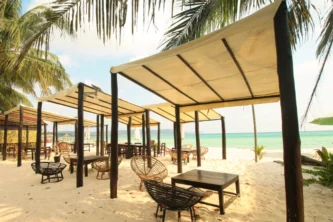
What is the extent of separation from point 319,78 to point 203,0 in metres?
2.87

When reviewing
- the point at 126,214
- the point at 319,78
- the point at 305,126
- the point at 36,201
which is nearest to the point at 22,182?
the point at 36,201

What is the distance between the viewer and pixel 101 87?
6.23m

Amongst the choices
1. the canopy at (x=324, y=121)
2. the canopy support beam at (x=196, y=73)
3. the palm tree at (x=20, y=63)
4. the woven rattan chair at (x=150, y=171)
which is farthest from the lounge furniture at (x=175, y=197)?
the canopy at (x=324, y=121)

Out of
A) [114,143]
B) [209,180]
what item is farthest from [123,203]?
[209,180]

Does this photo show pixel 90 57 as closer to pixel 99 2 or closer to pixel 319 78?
pixel 99 2

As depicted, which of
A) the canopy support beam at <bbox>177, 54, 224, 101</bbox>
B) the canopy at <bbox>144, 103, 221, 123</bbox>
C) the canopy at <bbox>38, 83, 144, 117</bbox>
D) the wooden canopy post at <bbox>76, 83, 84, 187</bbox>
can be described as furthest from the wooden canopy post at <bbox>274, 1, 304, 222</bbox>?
the canopy at <bbox>144, 103, 221, 123</bbox>

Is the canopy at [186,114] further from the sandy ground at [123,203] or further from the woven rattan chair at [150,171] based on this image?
the sandy ground at [123,203]

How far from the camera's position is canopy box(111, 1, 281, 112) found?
2742 millimetres

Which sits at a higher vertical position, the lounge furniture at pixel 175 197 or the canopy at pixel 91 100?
the canopy at pixel 91 100

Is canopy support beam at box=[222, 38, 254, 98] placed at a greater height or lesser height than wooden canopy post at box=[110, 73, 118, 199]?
greater

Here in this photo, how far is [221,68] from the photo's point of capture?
4.11 metres

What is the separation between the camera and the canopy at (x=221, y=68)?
2.74m

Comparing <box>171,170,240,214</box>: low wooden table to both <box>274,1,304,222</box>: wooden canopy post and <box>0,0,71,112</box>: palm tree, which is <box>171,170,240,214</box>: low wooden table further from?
<box>0,0,71,112</box>: palm tree

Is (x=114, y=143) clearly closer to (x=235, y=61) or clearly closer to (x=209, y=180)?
(x=209, y=180)
